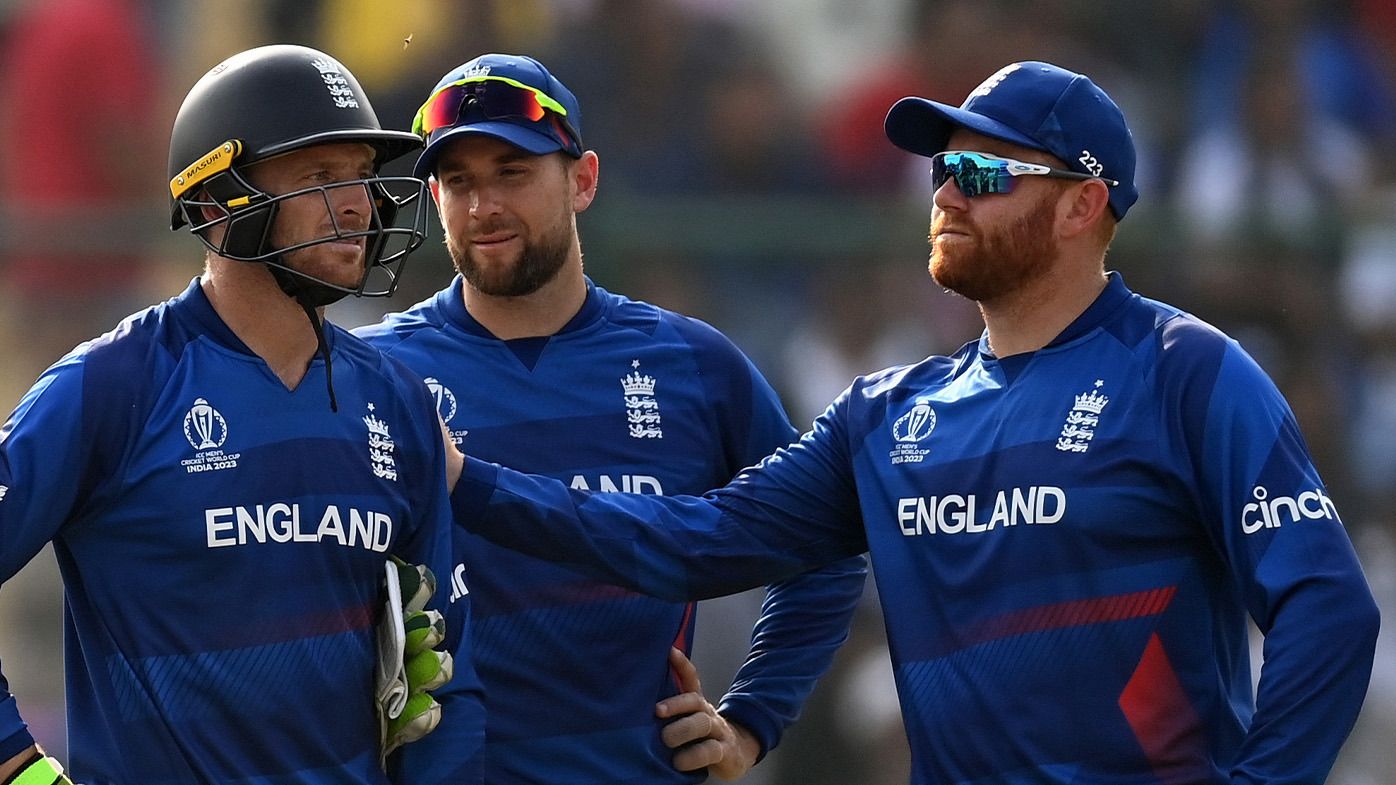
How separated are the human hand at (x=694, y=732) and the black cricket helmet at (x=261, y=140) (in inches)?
51.2

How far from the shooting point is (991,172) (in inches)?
158

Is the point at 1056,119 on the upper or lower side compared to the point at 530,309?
upper

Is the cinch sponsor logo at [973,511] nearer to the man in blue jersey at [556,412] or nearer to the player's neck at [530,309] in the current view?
the man in blue jersey at [556,412]

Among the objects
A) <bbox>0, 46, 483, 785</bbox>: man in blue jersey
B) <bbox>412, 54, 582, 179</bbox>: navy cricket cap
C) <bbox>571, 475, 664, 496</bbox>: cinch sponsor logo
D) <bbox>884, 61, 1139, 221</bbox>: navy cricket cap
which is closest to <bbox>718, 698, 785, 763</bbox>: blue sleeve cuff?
<bbox>571, 475, 664, 496</bbox>: cinch sponsor logo

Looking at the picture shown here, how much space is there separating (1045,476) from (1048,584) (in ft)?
0.68

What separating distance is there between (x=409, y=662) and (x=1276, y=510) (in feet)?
5.25

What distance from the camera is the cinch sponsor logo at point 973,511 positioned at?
379cm

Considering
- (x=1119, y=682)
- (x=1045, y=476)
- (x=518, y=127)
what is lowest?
(x=1119, y=682)

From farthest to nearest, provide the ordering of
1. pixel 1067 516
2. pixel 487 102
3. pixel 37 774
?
pixel 487 102 → pixel 1067 516 → pixel 37 774

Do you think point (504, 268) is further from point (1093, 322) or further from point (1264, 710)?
point (1264, 710)

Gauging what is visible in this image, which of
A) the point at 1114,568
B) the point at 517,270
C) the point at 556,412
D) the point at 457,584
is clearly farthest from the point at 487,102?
the point at 1114,568

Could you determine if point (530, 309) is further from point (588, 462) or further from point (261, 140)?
point (261, 140)

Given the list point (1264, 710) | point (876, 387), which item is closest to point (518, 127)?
point (876, 387)

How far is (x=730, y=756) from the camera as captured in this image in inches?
182
